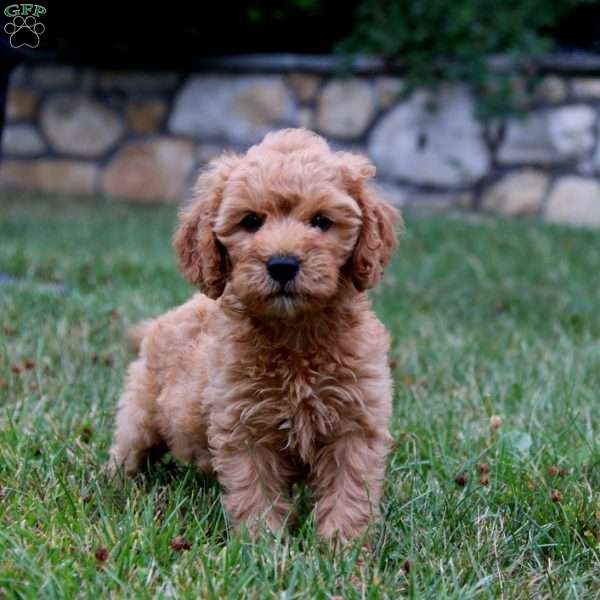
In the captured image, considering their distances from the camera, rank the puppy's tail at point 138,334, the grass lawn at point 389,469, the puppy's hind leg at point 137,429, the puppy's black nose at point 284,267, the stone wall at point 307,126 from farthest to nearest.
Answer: the stone wall at point 307,126 < the puppy's tail at point 138,334 < the puppy's hind leg at point 137,429 < the puppy's black nose at point 284,267 < the grass lawn at point 389,469

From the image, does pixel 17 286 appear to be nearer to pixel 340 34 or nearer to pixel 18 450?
pixel 18 450

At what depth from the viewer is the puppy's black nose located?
109 inches

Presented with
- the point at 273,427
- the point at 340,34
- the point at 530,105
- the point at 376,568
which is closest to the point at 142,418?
the point at 273,427

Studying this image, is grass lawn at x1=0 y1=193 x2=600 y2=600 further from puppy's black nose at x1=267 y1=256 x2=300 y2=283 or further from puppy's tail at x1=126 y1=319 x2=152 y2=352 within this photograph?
puppy's black nose at x1=267 y1=256 x2=300 y2=283

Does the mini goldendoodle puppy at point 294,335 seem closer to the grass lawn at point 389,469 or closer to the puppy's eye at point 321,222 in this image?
the puppy's eye at point 321,222

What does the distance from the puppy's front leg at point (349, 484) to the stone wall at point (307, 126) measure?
8.40m

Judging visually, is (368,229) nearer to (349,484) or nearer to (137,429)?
(349,484)

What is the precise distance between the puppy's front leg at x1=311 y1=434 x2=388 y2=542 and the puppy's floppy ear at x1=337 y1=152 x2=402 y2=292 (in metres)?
0.48

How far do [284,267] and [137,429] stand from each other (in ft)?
3.35

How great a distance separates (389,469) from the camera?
3.41 metres

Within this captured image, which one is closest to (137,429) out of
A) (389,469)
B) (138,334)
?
(138,334)

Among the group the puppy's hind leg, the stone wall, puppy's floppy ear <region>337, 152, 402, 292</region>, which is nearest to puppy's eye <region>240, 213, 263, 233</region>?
puppy's floppy ear <region>337, 152, 402, 292</region>

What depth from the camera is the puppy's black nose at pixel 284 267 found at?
278cm

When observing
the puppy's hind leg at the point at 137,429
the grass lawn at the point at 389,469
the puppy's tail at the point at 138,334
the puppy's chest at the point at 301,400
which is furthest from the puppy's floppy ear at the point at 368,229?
the puppy's tail at the point at 138,334
